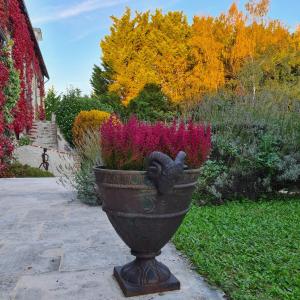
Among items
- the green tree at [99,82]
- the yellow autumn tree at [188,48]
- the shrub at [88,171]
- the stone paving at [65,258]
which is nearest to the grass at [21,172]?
the shrub at [88,171]

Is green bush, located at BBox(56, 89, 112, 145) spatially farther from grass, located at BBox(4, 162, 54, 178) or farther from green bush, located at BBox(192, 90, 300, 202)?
green bush, located at BBox(192, 90, 300, 202)

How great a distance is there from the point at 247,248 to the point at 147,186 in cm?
157

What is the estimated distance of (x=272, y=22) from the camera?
1977cm

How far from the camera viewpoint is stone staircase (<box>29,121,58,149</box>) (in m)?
17.4

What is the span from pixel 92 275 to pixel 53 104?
75.6 feet

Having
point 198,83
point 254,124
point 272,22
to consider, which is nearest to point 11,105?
point 254,124

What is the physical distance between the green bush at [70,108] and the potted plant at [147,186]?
1649 centimetres

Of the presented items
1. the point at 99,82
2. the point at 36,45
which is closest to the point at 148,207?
the point at 36,45

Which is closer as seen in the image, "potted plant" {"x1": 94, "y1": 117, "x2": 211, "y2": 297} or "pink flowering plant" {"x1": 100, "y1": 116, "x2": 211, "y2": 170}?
"potted plant" {"x1": 94, "y1": 117, "x2": 211, "y2": 297}

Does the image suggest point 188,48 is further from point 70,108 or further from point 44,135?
point 44,135

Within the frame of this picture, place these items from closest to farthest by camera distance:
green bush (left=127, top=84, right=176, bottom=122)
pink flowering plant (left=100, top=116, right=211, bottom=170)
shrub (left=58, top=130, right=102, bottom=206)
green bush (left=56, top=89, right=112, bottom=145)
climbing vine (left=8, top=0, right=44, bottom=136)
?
1. pink flowering plant (left=100, top=116, right=211, bottom=170)
2. shrub (left=58, top=130, right=102, bottom=206)
3. climbing vine (left=8, top=0, right=44, bottom=136)
4. green bush (left=56, top=89, right=112, bottom=145)
5. green bush (left=127, top=84, right=176, bottom=122)

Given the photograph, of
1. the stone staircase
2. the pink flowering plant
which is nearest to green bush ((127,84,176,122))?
the stone staircase

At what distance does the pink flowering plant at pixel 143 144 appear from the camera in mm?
2375

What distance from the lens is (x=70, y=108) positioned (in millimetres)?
19266
